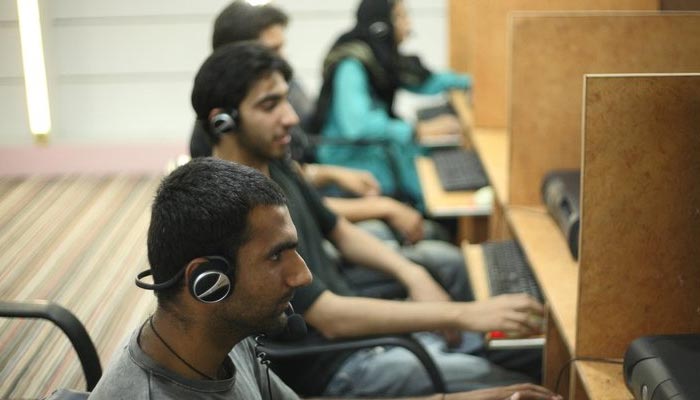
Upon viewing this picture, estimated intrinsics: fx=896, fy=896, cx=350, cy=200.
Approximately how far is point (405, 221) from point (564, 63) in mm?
604

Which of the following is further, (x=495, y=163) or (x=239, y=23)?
(x=495, y=163)

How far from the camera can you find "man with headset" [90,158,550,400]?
1113mm

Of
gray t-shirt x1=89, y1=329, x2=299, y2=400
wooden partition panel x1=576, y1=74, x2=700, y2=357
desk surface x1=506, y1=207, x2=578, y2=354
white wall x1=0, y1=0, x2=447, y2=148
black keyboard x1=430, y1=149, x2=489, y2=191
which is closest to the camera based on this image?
gray t-shirt x1=89, y1=329, x2=299, y2=400

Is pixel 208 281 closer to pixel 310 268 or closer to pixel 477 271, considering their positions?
pixel 310 268

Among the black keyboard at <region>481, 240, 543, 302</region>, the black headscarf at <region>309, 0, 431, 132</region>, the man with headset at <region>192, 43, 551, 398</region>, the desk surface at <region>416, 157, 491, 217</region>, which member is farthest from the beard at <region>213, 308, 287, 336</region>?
the black headscarf at <region>309, 0, 431, 132</region>

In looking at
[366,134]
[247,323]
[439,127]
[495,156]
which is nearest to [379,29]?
[439,127]

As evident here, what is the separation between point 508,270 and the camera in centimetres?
212

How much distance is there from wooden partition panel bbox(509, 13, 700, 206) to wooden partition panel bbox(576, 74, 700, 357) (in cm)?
55

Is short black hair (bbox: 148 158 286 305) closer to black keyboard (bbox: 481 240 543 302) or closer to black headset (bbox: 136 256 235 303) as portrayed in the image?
black headset (bbox: 136 256 235 303)

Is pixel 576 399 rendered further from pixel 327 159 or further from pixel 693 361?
pixel 327 159

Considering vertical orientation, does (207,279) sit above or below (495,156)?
above

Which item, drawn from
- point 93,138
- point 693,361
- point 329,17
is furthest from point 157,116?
point 693,361

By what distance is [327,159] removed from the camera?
321 cm

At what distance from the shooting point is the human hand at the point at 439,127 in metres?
3.44
